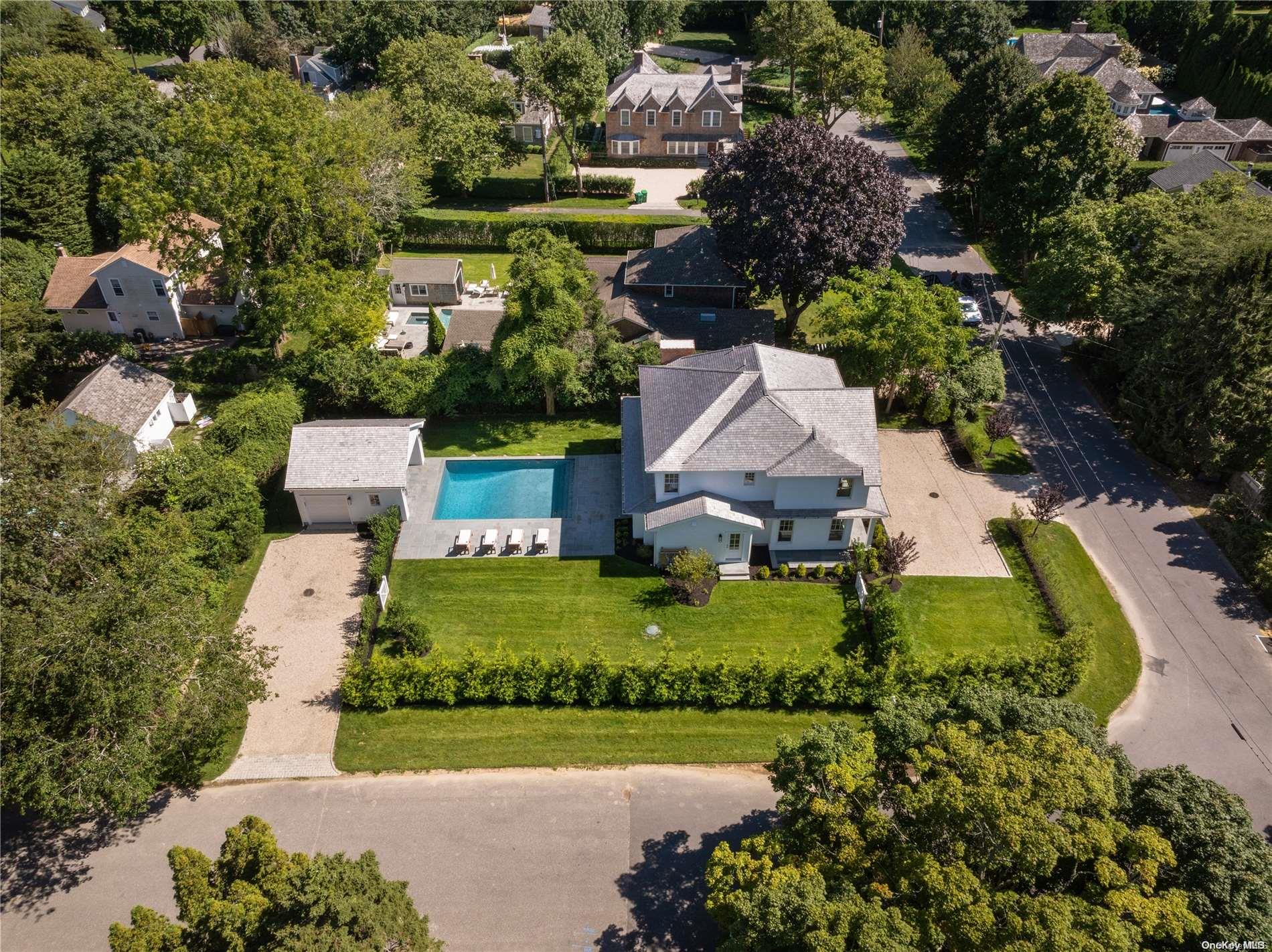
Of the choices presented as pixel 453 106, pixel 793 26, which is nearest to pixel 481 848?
pixel 453 106

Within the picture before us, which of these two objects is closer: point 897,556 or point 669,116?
point 897,556

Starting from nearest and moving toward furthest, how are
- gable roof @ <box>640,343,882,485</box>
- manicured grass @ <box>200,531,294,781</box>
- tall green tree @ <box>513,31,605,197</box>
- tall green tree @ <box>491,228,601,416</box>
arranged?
manicured grass @ <box>200,531,294,781</box>, gable roof @ <box>640,343,882,485</box>, tall green tree @ <box>491,228,601,416</box>, tall green tree @ <box>513,31,605,197</box>

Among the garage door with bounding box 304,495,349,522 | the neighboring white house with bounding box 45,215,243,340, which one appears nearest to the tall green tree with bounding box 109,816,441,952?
the garage door with bounding box 304,495,349,522

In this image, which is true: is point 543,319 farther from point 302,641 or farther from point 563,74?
point 563,74

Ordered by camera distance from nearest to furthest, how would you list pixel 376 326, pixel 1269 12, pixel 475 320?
pixel 376 326 < pixel 475 320 < pixel 1269 12

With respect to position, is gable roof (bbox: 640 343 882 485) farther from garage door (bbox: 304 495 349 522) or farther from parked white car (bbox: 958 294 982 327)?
parked white car (bbox: 958 294 982 327)

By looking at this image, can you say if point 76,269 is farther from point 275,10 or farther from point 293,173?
point 275,10

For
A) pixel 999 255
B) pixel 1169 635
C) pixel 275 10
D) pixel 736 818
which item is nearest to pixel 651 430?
pixel 736 818
